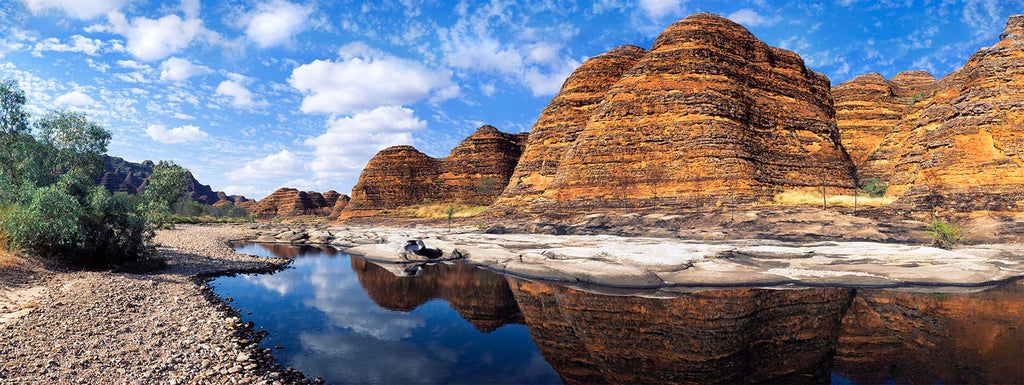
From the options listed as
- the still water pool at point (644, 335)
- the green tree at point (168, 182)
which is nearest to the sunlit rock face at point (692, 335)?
the still water pool at point (644, 335)

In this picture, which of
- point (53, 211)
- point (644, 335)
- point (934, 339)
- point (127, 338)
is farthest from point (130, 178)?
point (934, 339)

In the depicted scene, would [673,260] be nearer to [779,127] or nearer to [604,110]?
[604,110]

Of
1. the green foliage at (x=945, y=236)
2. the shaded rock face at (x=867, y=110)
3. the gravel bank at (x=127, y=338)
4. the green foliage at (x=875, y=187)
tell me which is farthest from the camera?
the shaded rock face at (x=867, y=110)

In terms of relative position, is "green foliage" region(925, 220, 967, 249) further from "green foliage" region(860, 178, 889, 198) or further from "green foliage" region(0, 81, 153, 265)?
"green foliage" region(0, 81, 153, 265)

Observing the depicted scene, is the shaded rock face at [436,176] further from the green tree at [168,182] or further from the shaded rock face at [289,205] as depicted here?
the shaded rock face at [289,205]

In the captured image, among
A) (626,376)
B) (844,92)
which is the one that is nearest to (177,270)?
(626,376)

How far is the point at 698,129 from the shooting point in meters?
45.6

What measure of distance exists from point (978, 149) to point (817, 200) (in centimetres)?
1134

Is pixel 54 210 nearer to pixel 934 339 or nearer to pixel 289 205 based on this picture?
pixel 934 339

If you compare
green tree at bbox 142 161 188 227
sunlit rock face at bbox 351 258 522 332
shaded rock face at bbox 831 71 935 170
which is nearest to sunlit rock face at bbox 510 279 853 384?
sunlit rock face at bbox 351 258 522 332

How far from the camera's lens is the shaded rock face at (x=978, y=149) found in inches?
1240

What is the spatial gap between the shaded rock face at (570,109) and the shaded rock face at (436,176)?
29.3 m

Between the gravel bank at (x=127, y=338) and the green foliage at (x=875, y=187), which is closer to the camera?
the gravel bank at (x=127, y=338)

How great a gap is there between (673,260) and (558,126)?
172 ft
